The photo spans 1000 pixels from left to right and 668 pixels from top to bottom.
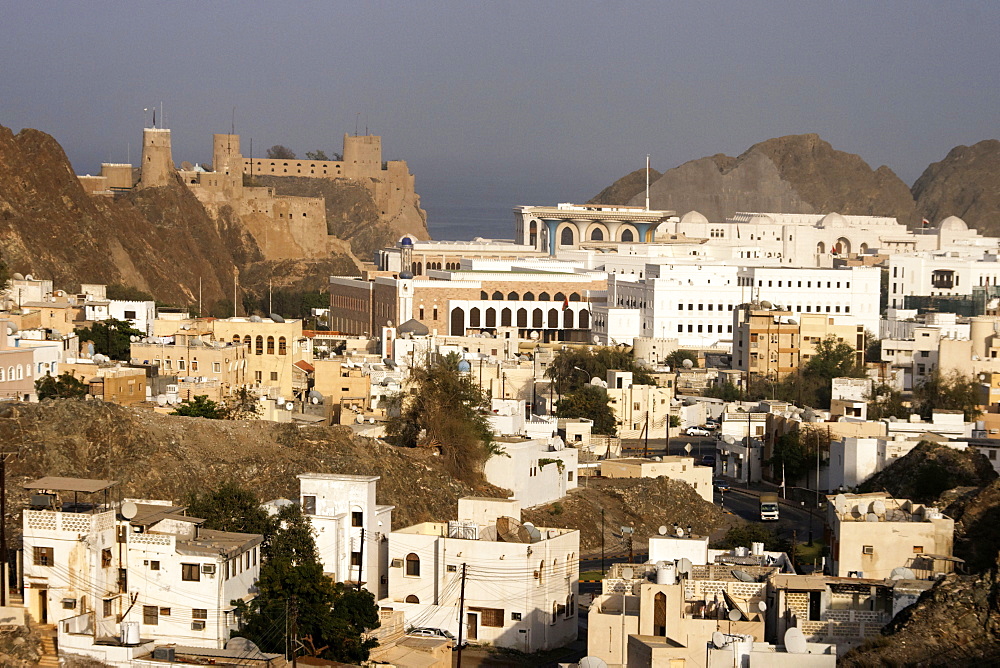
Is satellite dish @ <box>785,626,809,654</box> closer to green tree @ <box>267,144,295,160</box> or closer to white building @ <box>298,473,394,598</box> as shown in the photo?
white building @ <box>298,473,394,598</box>

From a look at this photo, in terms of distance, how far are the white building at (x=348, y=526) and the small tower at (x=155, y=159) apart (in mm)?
81278

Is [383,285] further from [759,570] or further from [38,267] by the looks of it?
[759,570]

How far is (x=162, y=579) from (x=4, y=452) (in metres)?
7.54

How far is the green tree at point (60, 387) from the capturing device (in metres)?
39.5

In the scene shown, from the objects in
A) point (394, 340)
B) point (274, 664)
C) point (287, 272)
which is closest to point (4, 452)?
point (274, 664)

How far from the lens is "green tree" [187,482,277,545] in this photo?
2589cm

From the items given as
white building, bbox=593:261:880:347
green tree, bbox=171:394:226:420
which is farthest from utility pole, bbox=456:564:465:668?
white building, bbox=593:261:880:347

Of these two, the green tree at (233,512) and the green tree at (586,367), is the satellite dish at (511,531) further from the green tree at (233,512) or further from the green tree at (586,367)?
the green tree at (586,367)

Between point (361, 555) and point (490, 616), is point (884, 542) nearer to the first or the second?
point (490, 616)

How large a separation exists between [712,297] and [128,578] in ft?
193

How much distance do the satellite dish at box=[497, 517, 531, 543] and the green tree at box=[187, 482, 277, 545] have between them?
3416mm

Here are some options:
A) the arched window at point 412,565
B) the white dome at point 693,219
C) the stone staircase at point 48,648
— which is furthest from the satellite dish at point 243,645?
the white dome at point 693,219

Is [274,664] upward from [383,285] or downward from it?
downward

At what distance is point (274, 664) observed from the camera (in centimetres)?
2159
